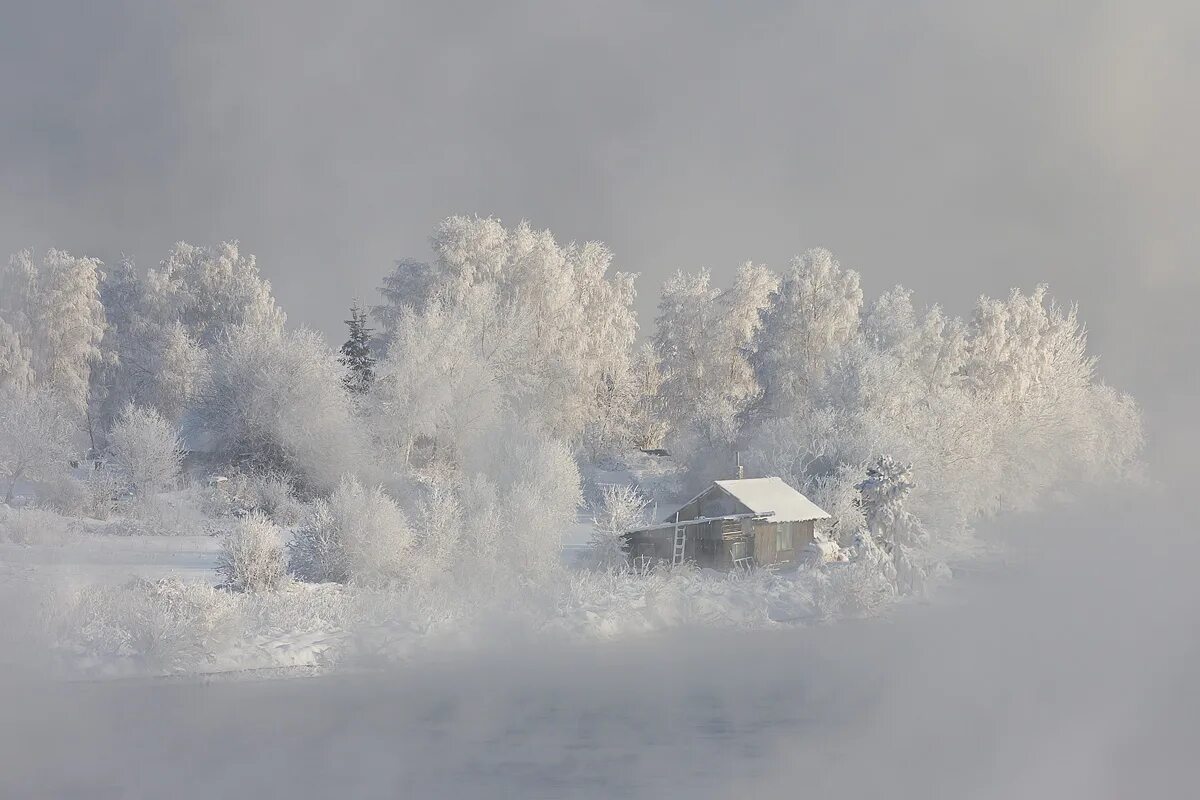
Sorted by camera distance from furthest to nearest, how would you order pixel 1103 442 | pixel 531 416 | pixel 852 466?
1. pixel 1103 442
2. pixel 531 416
3. pixel 852 466

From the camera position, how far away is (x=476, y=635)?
31234 mm

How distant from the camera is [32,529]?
120 feet

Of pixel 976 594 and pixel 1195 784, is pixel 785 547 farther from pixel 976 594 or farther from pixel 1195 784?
pixel 1195 784

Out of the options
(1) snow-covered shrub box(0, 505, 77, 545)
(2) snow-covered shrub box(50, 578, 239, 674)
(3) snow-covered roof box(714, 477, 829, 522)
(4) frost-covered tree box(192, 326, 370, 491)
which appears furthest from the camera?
(4) frost-covered tree box(192, 326, 370, 491)

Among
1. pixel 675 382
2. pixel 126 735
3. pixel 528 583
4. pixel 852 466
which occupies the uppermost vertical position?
pixel 675 382

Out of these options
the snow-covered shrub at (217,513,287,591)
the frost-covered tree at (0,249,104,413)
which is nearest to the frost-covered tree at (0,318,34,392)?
the frost-covered tree at (0,249,104,413)

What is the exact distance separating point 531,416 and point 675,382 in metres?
10.2

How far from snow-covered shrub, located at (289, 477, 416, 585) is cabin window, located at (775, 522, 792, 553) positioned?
1314 cm

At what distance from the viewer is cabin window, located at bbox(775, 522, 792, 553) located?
41406 mm

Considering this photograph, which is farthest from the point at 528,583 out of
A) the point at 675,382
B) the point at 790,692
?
the point at 675,382

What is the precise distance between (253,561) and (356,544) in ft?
10.2

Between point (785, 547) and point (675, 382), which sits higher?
point (675, 382)

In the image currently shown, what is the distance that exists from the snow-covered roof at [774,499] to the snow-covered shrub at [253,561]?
15.9 m

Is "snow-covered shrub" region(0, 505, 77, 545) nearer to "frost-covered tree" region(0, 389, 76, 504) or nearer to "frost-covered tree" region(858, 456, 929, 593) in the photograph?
"frost-covered tree" region(0, 389, 76, 504)
